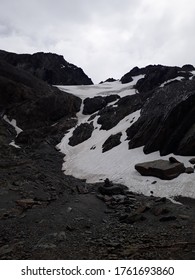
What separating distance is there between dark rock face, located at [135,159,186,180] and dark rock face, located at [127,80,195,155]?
2.95 meters

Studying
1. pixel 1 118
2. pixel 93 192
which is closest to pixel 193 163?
pixel 93 192

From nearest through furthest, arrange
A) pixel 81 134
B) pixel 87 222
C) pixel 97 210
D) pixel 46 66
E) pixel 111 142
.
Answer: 1. pixel 87 222
2. pixel 97 210
3. pixel 111 142
4. pixel 81 134
5. pixel 46 66

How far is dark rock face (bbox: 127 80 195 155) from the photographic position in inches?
1099

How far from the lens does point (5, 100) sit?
64.6 meters

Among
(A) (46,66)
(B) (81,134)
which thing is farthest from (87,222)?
(A) (46,66)

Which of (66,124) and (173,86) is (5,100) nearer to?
(66,124)

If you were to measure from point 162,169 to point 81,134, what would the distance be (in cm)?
2507

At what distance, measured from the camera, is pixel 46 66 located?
122812mm

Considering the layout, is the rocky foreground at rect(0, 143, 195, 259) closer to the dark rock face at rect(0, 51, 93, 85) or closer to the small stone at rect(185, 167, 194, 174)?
the small stone at rect(185, 167, 194, 174)

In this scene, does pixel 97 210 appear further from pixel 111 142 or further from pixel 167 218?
pixel 111 142

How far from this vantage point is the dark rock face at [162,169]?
23431 mm

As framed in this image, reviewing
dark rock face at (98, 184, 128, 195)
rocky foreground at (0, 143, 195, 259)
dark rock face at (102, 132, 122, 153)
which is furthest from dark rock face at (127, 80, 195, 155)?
→ rocky foreground at (0, 143, 195, 259)

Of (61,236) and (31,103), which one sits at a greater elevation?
(31,103)
